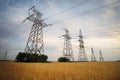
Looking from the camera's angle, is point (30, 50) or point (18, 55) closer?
point (30, 50)

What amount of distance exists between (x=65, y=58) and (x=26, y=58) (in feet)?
46.5

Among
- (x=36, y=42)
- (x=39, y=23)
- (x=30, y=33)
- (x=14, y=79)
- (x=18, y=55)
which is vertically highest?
(x=39, y=23)

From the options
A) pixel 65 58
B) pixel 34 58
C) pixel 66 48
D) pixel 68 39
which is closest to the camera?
pixel 34 58

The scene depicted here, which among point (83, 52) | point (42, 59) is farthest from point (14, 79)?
point (83, 52)

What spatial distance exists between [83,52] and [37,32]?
21.3 m

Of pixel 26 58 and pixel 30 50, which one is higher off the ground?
pixel 30 50

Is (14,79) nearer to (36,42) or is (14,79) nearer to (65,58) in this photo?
(36,42)

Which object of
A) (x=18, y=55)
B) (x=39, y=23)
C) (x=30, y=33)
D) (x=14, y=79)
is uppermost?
(x=39, y=23)

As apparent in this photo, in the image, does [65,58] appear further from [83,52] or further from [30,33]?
[30,33]

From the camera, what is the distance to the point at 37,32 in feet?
80.4

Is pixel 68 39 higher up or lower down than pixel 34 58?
higher up

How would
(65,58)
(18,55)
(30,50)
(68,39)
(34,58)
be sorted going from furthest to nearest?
(68,39)
(65,58)
(18,55)
(34,58)
(30,50)

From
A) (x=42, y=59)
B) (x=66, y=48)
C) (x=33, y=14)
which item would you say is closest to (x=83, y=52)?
(x=66, y=48)

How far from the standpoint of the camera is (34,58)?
2484 cm
